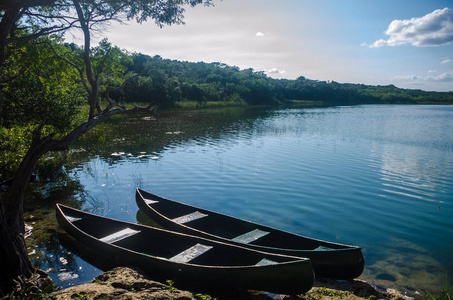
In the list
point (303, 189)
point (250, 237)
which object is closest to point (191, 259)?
point (250, 237)

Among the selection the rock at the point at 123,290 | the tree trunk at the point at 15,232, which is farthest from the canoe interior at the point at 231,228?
the tree trunk at the point at 15,232

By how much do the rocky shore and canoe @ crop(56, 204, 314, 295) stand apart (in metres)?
0.32

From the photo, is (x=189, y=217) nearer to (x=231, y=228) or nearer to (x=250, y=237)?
(x=231, y=228)

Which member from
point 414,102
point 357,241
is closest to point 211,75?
point 414,102

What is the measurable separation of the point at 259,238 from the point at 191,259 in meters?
1.92

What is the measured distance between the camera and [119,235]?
762cm

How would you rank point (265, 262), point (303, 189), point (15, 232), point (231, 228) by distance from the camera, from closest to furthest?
point (15, 232) → point (265, 262) → point (231, 228) → point (303, 189)

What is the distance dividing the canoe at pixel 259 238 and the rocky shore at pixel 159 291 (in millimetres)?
327

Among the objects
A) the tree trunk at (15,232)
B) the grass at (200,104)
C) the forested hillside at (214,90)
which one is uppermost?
the forested hillside at (214,90)

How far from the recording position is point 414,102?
110062 millimetres

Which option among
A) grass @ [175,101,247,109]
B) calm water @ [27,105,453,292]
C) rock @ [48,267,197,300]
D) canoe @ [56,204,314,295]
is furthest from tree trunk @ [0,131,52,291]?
grass @ [175,101,247,109]

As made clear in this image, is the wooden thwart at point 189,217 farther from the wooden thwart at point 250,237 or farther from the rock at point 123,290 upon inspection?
the rock at point 123,290

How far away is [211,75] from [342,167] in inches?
3611

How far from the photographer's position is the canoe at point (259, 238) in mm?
6082
